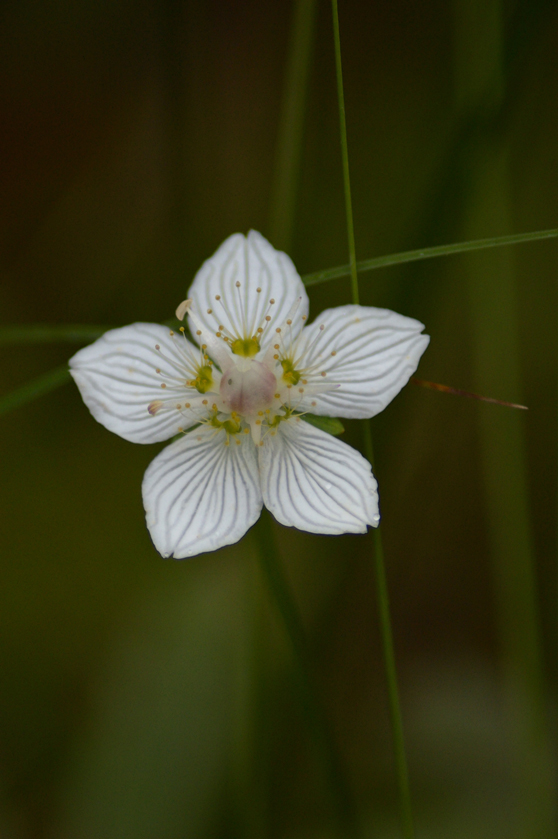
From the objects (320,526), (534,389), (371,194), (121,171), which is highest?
(121,171)

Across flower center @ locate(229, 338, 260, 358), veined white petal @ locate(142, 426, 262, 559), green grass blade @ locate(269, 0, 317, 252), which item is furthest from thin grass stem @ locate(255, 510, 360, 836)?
green grass blade @ locate(269, 0, 317, 252)

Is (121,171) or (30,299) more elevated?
(121,171)

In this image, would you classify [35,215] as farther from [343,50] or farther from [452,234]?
[452,234]

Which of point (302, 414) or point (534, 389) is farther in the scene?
point (534, 389)

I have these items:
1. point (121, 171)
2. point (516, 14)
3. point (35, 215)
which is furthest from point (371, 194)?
point (35, 215)

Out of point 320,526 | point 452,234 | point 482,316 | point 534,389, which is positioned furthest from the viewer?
point 534,389

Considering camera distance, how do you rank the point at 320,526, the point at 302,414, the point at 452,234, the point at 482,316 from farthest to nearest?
the point at 482,316 → the point at 452,234 → the point at 302,414 → the point at 320,526

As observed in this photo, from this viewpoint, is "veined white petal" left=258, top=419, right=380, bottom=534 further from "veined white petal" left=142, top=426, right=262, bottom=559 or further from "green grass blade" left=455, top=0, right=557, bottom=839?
"green grass blade" left=455, top=0, right=557, bottom=839

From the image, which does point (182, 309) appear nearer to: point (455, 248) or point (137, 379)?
point (137, 379)
